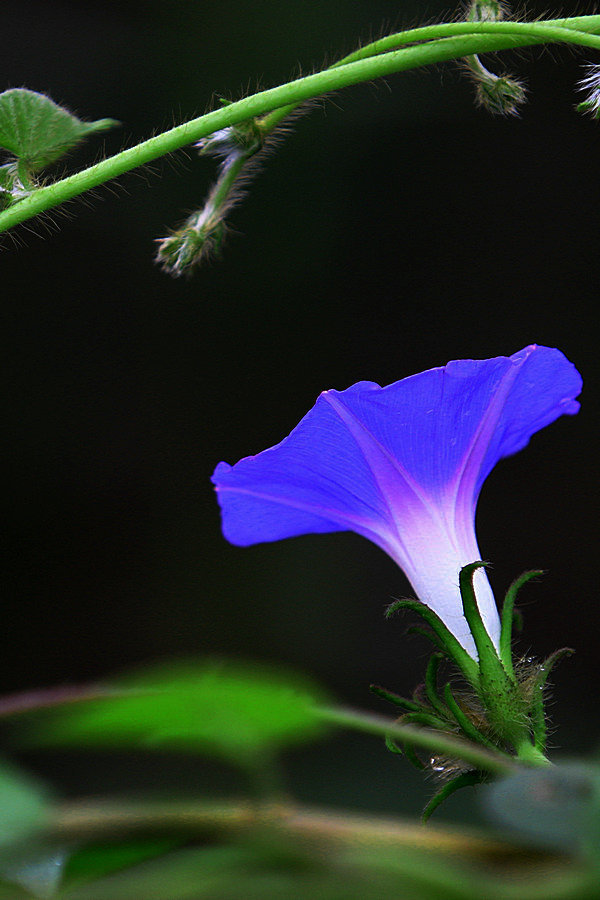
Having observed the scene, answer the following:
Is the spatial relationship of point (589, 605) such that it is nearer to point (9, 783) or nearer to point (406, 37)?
point (406, 37)

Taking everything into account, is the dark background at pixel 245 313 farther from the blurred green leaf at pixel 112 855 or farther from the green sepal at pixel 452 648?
the blurred green leaf at pixel 112 855

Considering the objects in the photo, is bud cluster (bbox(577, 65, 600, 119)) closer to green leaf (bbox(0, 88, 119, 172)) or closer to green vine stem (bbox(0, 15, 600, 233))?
green vine stem (bbox(0, 15, 600, 233))

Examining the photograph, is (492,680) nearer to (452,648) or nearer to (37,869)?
(452,648)

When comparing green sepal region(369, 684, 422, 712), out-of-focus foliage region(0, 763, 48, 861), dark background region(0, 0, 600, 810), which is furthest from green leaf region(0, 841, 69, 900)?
dark background region(0, 0, 600, 810)

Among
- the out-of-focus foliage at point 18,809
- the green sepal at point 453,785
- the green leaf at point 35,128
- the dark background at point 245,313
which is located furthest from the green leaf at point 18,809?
the dark background at point 245,313

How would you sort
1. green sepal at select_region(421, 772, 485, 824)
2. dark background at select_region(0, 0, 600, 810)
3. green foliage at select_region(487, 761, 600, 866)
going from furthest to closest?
dark background at select_region(0, 0, 600, 810)
green sepal at select_region(421, 772, 485, 824)
green foliage at select_region(487, 761, 600, 866)

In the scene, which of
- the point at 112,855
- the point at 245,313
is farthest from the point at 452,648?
the point at 245,313
